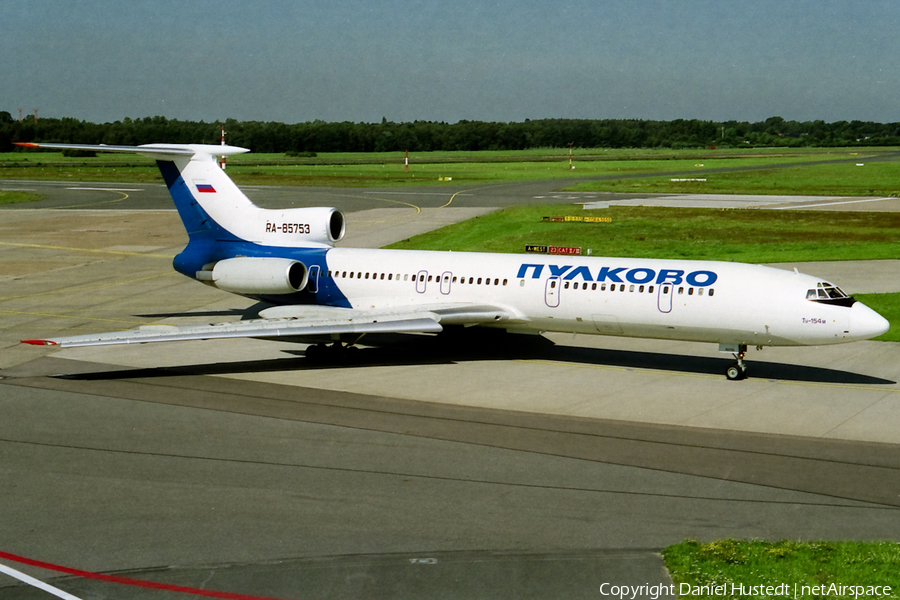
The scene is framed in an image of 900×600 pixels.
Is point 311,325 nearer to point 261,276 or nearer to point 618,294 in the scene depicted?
point 261,276

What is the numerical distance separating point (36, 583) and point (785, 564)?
33.9 feet

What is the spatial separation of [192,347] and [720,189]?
6701 centimetres

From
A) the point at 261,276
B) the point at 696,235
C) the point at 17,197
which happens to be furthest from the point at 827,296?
the point at 17,197

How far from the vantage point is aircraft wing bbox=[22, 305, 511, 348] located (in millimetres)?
24562

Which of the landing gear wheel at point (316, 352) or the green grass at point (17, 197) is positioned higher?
the green grass at point (17, 197)

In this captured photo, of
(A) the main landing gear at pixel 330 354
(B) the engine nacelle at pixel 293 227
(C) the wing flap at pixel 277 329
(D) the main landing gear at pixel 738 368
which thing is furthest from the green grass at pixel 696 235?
(C) the wing flap at pixel 277 329

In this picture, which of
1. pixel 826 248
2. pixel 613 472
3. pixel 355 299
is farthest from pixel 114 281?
pixel 826 248

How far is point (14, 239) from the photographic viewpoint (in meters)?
56.7

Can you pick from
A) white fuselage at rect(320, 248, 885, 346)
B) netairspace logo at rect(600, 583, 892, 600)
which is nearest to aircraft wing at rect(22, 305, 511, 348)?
white fuselage at rect(320, 248, 885, 346)

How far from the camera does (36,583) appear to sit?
12867mm

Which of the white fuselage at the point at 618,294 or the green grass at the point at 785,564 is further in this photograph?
the white fuselage at the point at 618,294

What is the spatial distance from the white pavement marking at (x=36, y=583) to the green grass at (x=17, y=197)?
257ft

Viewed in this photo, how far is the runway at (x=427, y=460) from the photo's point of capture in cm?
1366

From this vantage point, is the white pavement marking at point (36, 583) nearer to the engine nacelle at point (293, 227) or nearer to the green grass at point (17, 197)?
the engine nacelle at point (293, 227)
